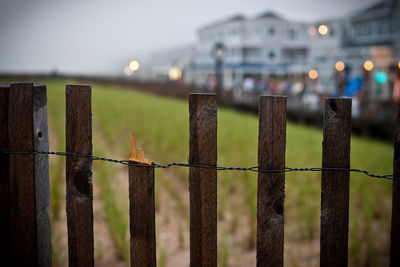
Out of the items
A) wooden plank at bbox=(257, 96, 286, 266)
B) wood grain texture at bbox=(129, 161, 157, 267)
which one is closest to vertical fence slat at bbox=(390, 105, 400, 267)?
wooden plank at bbox=(257, 96, 286, 266)

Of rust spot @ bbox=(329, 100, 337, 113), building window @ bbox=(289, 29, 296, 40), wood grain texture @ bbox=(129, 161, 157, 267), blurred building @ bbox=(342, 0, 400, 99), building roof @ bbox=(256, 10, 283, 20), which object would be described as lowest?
wood grain texture @ bbox=(129, 161, 157, 267)

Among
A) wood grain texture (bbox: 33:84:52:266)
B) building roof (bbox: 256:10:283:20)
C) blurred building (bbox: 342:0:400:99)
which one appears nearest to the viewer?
wood grain texture (bbox: 33:84:52:266)

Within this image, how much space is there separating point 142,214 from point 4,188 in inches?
26.6

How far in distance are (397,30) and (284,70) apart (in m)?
17.7

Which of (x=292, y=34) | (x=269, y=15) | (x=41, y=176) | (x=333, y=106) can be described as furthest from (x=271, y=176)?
(x=292, y=34)

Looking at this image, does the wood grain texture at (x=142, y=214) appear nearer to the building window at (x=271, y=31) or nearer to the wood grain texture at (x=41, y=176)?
the wood grain texture at (x=41, y=176)

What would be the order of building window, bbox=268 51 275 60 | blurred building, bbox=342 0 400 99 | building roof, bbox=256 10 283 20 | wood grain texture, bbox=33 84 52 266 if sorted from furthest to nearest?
1. building window, bbox=268 51 275 60
2. building roof, bbox=256 10 283 20
3. blurred building, bbox=342 0 400 99
4. wood grain texture, bbox=33 84 52 266

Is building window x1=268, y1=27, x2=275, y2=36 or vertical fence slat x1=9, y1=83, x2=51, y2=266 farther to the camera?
building window x1=268, y1=27, x2=275, y2=36

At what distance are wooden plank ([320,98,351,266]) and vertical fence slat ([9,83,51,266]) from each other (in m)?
1.22

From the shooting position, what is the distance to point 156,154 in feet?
27.2

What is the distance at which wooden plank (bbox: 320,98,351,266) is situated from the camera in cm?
161

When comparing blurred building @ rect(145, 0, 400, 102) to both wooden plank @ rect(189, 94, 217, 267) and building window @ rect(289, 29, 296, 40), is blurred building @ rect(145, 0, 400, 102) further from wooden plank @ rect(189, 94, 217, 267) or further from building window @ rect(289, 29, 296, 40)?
wooden plank @ rect(189, 94, 217, 267)

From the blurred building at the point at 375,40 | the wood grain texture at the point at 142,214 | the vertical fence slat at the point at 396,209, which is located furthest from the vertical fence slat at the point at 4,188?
the blurred building at the point at 375,40

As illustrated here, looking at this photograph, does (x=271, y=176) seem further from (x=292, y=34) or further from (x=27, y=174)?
(x=292, y=34)
